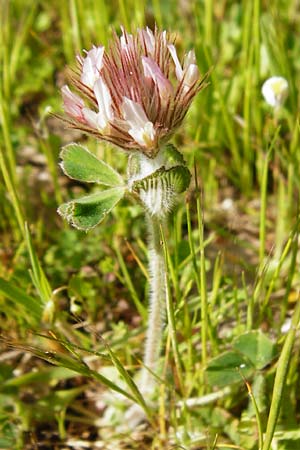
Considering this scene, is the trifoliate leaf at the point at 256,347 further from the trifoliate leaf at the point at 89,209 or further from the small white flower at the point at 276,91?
the small white flower at the point at 276,91

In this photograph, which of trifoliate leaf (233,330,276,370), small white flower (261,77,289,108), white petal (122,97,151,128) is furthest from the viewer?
small white flower (261,77,289,108)

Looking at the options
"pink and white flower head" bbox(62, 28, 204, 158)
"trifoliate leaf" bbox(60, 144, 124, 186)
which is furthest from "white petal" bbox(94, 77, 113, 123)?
"trifoliate leaf" bbox(60, 144, 124, 186)

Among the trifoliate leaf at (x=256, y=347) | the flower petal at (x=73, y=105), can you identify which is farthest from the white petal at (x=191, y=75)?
the trifoliate leaf at (x=256, y=347)

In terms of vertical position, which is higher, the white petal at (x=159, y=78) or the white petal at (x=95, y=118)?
the white petal at (x=159, y=78)

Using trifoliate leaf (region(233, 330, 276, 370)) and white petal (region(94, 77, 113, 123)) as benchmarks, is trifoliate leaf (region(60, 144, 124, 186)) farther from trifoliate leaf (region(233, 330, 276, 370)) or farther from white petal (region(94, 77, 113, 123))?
trifoliate leaf (region(233, 330, 276, 370))

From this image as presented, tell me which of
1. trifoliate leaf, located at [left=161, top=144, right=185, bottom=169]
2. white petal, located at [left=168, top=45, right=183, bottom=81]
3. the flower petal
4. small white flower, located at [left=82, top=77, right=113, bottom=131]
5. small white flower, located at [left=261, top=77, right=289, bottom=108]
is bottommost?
trifoliate leaf, located at [left=161, top=144, right=185, bottom=169]

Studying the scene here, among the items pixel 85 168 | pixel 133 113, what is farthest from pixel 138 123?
pixel 85 168

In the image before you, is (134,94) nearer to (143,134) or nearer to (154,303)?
(143,134)
